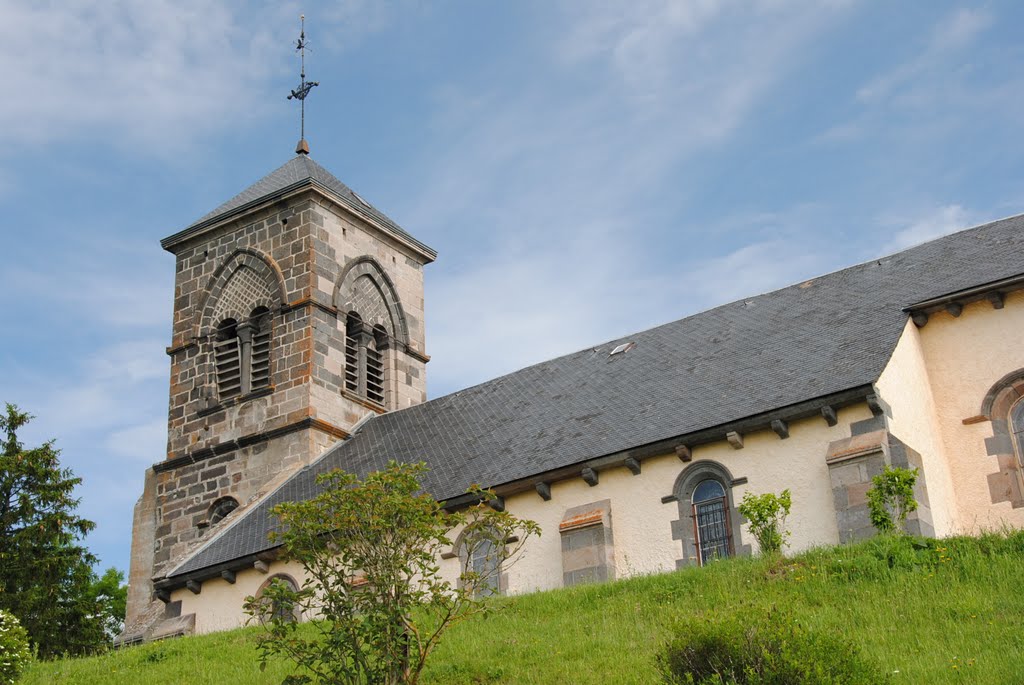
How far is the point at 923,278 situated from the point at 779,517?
227 inches

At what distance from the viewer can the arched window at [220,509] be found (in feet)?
91.1

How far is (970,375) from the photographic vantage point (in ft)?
65.4

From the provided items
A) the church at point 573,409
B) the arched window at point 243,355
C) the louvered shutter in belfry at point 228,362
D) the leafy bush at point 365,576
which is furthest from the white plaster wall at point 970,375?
the louvered shutter in belfry at point 228,362

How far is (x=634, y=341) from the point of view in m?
25.0

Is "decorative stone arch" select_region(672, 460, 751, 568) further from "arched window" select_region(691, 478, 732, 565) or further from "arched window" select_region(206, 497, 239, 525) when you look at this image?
"arched window" select_region(206, 497, 239, 525)

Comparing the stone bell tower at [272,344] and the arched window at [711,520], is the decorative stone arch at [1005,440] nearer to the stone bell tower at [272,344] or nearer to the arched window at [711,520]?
the arched window at [711,520]

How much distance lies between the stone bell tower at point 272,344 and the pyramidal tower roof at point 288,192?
5 centimetres

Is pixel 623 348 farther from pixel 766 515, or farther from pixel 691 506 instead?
pixel 766 515

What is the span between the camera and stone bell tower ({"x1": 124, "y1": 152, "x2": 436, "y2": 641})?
2795cm

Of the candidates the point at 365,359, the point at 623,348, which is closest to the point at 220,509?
the point at 365,359

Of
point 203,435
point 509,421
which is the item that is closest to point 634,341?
point 509,421

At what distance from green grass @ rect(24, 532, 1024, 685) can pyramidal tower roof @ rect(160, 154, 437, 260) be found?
14675 millimetres

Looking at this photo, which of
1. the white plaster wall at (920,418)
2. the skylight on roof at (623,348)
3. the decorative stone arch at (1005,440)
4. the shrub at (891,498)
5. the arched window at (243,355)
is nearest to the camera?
the shrub at (891,498)

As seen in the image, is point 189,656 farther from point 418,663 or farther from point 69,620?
point 69,620
